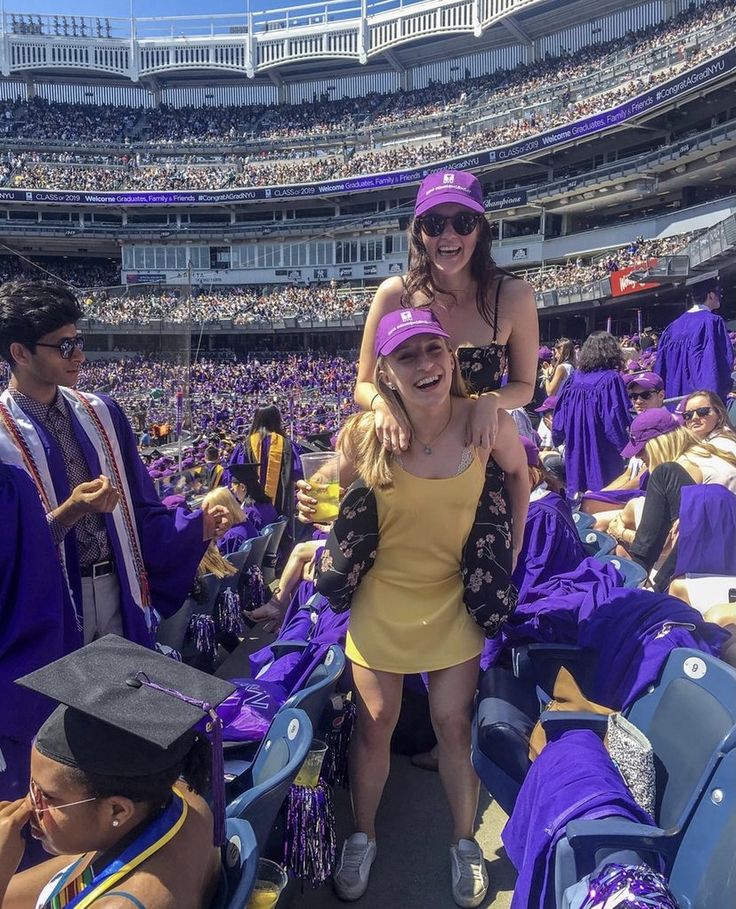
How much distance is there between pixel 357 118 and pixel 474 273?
46.9 metres

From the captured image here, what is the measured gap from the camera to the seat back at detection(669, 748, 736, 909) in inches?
51.5

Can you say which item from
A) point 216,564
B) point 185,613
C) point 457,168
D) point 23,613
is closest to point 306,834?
point 23,613

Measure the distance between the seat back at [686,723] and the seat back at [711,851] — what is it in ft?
0.09

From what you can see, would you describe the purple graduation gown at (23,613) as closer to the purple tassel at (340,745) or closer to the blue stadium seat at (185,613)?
the purple tassel at (340,745)

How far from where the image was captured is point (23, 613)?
1.85m

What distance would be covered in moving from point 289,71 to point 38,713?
179 feet

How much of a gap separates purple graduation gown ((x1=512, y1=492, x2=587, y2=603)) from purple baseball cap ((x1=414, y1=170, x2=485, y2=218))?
4.13ft

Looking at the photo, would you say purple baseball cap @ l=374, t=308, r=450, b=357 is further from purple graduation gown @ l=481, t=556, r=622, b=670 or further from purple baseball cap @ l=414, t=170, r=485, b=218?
purple graduation gown @ l=481, t=556, r=622, b=670

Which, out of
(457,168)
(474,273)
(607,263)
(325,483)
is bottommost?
(325,483)

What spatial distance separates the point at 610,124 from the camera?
2827 cm

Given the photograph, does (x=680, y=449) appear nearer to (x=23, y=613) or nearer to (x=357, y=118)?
(x=23, y=613)


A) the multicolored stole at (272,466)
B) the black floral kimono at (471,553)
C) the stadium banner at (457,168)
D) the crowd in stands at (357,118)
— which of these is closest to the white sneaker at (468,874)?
the black floral kimono at (471,553)

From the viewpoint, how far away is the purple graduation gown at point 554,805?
1459 mm

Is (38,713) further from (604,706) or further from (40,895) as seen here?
(604,706)
